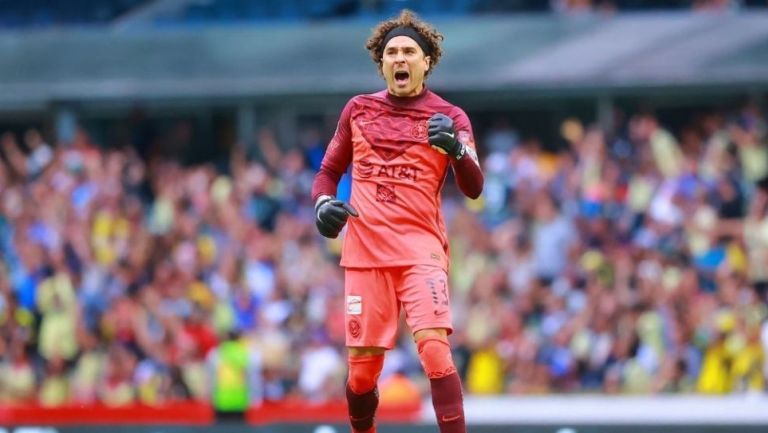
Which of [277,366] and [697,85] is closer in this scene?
[277,366]

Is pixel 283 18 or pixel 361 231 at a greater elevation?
pixel 283 18

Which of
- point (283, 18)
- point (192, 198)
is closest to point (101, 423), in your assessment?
point (192, 198)

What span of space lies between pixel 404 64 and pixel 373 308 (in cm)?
126

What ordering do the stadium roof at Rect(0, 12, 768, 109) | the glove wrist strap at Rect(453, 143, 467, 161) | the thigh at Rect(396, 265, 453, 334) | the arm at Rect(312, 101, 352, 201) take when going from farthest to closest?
the stadium roof at Rect(0, 12, 768, 109) < the arm at Rect(312, 101, 352, 201) < the thigh at Rect(396, 265, 453, 334) < the glove wrist strap at Rect(453, 143, 467, 161)

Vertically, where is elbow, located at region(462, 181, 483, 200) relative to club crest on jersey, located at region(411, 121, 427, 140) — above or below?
below

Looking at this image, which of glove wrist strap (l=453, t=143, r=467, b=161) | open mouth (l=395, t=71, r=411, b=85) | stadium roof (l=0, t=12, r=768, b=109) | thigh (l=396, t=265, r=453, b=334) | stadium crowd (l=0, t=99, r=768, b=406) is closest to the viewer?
glove wrist strap (l=453, t=143, r=467, b=161)

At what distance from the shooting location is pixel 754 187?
52.3ft

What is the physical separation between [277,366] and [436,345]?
7.24 metres

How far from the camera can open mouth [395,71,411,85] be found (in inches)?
329

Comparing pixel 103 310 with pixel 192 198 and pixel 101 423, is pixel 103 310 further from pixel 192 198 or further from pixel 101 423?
pixel 101 423

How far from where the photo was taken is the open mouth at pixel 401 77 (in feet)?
27.4

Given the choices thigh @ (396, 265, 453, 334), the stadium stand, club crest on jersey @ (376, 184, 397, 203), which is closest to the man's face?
club crest on jersey @ (376, 184, 397, 203)

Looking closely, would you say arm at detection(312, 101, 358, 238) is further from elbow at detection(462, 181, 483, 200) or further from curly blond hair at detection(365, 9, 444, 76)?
elbow at detection(462, 181, 483, 200)

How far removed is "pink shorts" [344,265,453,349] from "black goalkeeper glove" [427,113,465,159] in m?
0.66
